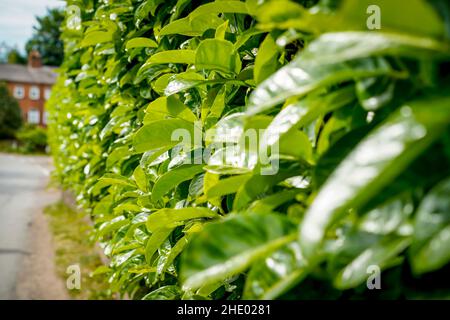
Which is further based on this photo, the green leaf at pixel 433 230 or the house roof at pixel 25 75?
the house roof at pixel 25 75

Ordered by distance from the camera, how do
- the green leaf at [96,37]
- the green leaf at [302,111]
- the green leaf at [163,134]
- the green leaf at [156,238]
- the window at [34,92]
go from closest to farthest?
the green leaf at [302,111] < the green leaf at [163,134] < the green leaf at [156,238] < the green leaf at [96,37] < the window at [34,92]

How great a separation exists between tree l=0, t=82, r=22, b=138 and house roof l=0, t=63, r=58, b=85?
12735 mm

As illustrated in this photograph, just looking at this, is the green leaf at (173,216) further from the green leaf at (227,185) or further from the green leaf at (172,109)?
the green leaf at (172,109)

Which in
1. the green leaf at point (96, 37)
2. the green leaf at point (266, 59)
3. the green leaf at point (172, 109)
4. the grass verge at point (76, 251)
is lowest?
the grass verge at point (76, 251)

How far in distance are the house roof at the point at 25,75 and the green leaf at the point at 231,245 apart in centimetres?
5663

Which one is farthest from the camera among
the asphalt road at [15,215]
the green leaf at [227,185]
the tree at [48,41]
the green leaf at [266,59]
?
the tree at [48,41]

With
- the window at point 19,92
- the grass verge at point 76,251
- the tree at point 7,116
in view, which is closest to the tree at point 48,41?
the window at point 19,92

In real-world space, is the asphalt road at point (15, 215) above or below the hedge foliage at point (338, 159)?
below

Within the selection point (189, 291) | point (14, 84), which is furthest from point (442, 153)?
point (14, 84)

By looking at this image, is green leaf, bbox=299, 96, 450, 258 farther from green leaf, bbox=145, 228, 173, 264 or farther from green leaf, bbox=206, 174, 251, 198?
green leaf, bbox=145, 228, 173, 264

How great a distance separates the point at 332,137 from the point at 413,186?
1.06 feet

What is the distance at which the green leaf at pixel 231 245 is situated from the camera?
75 cm

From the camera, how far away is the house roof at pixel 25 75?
53.9 m

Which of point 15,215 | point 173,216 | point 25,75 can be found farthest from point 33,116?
point 173,216
